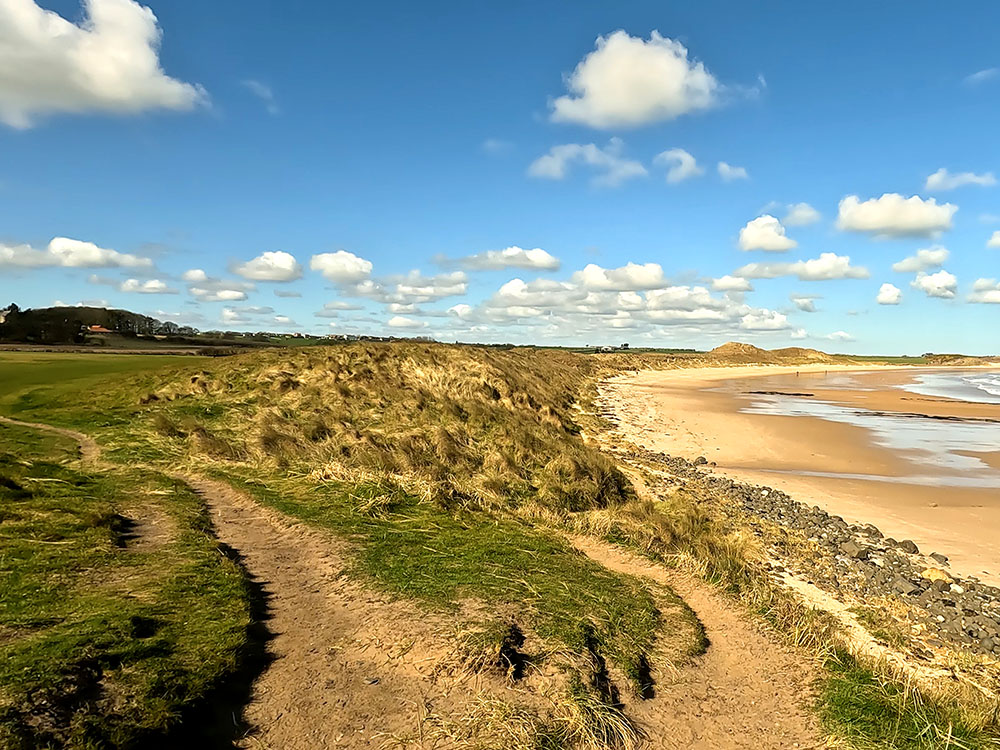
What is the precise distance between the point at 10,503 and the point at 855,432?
99.4ft

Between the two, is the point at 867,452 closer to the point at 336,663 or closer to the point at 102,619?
the point at 336,663

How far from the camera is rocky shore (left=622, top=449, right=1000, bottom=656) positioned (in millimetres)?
8344

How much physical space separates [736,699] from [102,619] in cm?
651

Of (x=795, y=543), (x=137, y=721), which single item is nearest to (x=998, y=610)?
(x=795, y=543)

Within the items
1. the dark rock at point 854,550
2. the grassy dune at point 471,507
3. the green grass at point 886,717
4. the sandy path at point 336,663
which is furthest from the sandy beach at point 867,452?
the sandy path at point 336,663

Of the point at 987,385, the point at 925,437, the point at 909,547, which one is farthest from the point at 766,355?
the point at 909,547

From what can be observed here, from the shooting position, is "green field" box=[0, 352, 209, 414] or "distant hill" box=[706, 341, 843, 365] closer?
"green field" box=[0, 352, 209, 414]

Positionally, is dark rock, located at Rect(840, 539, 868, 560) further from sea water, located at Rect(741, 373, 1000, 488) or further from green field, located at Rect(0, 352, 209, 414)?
green field, located at Rect(0, 352, 209, 414)

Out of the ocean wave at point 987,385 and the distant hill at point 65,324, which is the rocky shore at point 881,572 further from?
the ocean wave at point 987,385

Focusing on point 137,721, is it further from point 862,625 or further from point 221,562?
point 862,625

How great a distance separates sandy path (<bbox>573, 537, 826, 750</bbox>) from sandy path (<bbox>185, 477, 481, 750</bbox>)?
1.95m

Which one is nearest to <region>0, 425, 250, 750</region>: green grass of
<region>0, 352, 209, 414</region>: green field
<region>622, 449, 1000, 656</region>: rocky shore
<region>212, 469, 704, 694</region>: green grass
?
<region>212, 469, 704, 694</region>: green grass

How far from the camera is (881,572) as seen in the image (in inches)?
401

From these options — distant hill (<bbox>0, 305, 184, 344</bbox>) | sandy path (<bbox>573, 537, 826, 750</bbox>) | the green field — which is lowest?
sandy path (<bbox>573, 537, 826, 750</bbox>)
